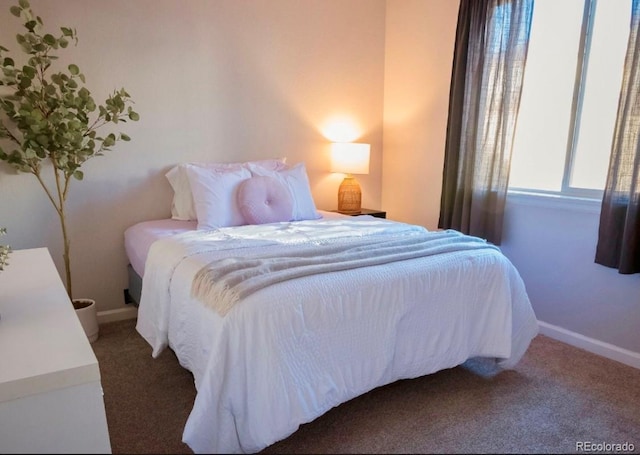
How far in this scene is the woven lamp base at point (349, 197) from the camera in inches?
147

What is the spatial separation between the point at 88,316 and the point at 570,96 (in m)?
3.31

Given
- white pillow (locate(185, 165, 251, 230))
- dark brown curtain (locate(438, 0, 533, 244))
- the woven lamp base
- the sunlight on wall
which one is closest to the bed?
white pillow (locate(185, 165, 251, 230))

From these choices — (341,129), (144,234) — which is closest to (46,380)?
(144,234)

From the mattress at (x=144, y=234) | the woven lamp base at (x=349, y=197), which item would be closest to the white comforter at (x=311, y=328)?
the mattress at (x=144, y=234)

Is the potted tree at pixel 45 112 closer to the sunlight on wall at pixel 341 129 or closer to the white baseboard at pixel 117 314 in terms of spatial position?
the white baseboard at pixel 117 314

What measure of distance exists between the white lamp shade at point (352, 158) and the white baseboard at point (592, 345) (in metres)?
1.82

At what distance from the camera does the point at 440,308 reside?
192 cm

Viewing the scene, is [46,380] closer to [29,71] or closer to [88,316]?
[88,316]

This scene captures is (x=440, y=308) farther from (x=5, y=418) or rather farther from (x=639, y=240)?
(x=5, y=418)

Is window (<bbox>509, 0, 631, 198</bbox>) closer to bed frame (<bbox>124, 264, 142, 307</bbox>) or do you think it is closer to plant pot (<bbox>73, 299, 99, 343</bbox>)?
bed frame (<bbox>124, 264, 142, 307</bbox>)

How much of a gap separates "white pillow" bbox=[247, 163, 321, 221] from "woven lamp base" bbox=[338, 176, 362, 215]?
562 millimetres

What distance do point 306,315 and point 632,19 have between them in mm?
2305

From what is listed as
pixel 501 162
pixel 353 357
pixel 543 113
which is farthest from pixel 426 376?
pixel 543 113

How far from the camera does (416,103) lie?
3.70 meters
